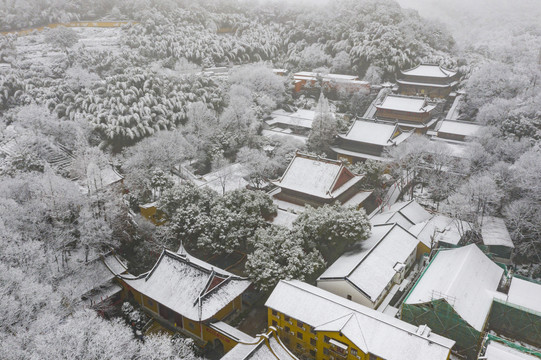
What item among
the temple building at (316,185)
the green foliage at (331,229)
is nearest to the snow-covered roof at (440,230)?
the green foliage at (331,229)

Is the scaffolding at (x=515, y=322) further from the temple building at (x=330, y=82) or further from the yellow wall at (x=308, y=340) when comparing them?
the temple building at (x=330, y=82)

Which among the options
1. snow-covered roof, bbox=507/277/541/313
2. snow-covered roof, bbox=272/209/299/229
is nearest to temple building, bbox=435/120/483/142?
snow-covered roof, bbox=507/277/541/313

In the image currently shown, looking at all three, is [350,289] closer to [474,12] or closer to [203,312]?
[203,312]

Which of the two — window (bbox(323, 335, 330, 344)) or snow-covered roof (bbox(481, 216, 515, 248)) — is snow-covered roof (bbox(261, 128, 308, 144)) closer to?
snow-covered roof (bbox(481, 216, 515, 248))

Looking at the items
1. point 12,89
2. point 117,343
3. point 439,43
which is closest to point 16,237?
point 117,343

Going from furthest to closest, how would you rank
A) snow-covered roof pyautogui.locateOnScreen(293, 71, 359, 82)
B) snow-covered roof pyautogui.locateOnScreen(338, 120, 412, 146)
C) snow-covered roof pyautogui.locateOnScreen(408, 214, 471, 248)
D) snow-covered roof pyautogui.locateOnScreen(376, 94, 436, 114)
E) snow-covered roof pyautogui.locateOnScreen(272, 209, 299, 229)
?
snow-covered roof pyautogui.locateOnScreen(293, 71, 359, 82) → snow-covered roof pyautogui.locateOnScreen(376, 94, 436, 114) → snow-covered roof pyautogui.locateOnScreen(338, 120, 412, 146) → snow-covered roof pyautogui.locateOnScreen(272, 209, 299, 229) → snow-covered roof pyautogui.locateOnScreen(408, 214, 471, 248)

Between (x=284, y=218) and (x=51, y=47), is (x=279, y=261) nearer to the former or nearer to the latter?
(x=284, y=218)

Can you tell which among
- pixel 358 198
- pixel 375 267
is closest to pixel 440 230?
pixel 358 198
